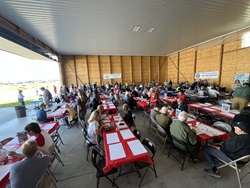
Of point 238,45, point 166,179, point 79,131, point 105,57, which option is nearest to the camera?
point 166,179

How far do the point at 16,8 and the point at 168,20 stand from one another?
676 cm

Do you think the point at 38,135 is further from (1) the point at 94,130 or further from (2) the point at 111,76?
(2) the point at 111,76

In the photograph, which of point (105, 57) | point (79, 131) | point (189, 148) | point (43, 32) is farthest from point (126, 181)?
point (105, 57)

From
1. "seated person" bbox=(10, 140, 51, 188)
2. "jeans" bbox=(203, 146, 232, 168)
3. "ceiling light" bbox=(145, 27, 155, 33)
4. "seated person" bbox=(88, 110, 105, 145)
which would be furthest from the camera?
"ceiling light" bbox=(145, 27, 155, 33)

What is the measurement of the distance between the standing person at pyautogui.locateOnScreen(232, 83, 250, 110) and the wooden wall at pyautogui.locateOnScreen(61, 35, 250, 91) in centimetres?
571

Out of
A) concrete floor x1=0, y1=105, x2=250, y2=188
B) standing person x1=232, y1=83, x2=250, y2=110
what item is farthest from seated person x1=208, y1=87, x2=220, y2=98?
concrete floor x1=0, y1=105, x2=250, y2=188

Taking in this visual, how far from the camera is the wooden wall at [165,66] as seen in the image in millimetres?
8977

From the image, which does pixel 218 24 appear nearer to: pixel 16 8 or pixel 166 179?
pixel 166 179

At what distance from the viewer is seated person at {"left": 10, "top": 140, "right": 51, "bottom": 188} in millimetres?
1425

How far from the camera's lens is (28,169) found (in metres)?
1.48

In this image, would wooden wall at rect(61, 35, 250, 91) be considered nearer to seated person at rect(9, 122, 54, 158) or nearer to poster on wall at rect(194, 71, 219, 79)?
poster on wall at rect(194, 71, 219, 79)

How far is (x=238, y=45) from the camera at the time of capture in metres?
8.39

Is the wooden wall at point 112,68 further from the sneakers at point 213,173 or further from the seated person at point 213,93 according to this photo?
the sneakers at point 213,173

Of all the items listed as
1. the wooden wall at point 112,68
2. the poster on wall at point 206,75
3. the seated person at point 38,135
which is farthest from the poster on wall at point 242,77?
the seated person at point 38,135
